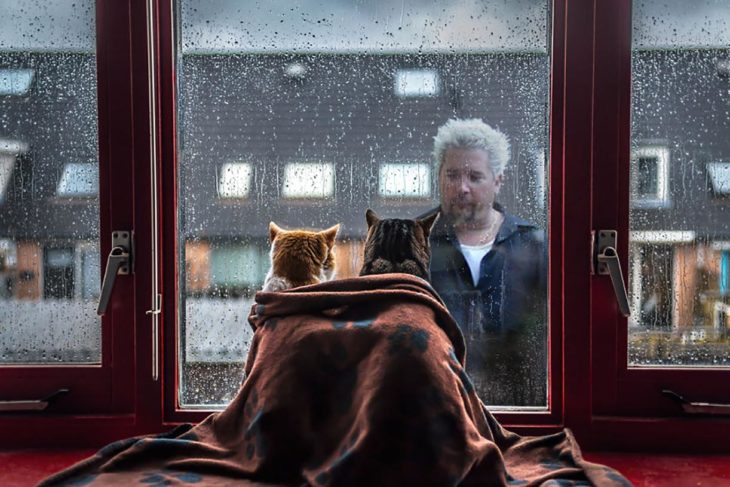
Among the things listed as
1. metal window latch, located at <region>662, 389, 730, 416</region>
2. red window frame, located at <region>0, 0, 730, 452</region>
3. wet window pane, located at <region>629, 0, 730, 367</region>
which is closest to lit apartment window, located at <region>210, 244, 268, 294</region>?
red window frame, located at <region>0, 0, 730, 452</region>

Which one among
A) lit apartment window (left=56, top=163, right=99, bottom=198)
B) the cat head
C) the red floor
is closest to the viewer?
the red floor

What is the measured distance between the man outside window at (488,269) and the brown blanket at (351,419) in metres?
0.24

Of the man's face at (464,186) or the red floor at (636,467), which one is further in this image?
the man's face at (464,186)

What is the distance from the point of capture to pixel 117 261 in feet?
4.66

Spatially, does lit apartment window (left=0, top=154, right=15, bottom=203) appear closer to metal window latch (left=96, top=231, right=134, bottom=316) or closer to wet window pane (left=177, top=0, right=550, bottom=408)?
metal window latch (left=96, top=231, right=134, bottom=316)

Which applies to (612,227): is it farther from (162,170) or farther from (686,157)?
(162,170)

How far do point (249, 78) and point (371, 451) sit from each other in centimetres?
99

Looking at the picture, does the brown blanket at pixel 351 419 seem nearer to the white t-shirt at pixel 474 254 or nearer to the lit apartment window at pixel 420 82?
the white t-shirt at pixel 474 254

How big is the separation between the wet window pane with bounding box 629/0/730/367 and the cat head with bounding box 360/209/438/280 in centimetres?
52

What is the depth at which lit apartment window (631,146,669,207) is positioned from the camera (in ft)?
4.70

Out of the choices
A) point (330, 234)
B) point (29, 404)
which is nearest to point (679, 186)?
point (330, 234)

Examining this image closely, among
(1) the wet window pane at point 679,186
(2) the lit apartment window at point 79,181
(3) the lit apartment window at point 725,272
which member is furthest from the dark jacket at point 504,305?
(2) the lit apartment window at point 79,181

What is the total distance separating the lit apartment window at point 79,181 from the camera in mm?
1474

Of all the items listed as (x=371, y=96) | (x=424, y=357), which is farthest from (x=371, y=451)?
(x=371, y=96)
